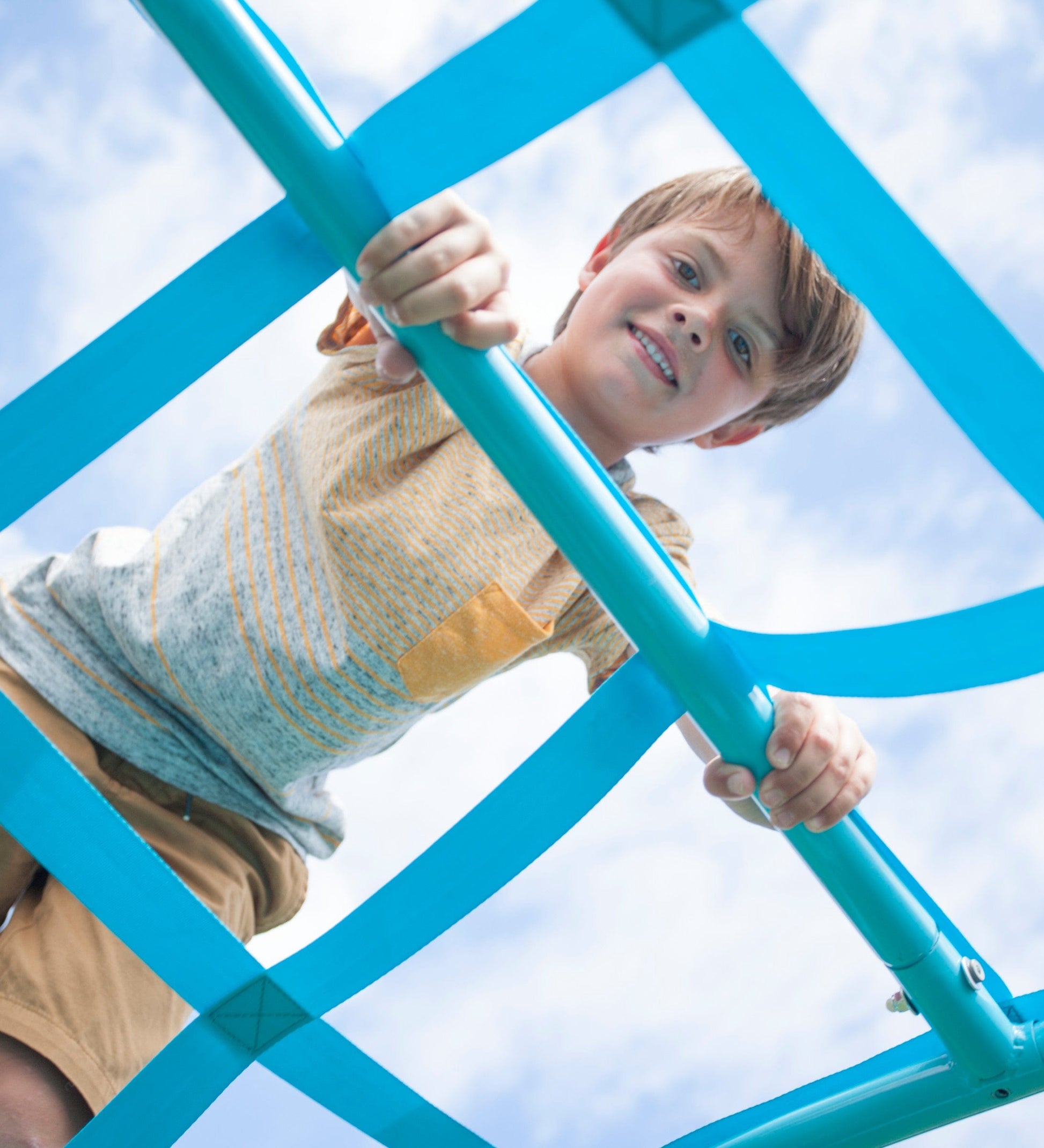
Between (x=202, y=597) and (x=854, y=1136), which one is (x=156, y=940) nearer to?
(x=202, y=597)

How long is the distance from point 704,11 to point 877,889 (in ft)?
1.30

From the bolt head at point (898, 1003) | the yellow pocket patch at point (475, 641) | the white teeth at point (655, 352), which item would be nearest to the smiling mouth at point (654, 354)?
the white teeth at point (655, 352)

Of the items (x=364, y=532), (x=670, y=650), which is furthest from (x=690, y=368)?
(x=670, y=650)

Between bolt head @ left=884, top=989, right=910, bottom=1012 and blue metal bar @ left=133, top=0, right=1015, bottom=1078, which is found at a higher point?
blue metal bar @ left=133, top=0, right=1015, bottom=1078

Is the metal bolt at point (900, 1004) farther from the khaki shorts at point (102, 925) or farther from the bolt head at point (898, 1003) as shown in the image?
the khaki shorts at point (102, 925)

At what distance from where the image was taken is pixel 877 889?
0.54 meters

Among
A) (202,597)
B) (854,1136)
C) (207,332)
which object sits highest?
(207,332)

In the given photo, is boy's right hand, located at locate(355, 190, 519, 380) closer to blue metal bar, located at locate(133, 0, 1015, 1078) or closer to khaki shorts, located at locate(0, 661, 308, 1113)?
blue metal bar, located at locate(133, 0, 1015, 1078)

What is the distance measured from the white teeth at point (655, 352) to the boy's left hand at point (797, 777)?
0.34 metres

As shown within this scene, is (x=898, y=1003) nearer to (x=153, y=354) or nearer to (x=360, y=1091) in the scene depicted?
(x=360, y=1091)

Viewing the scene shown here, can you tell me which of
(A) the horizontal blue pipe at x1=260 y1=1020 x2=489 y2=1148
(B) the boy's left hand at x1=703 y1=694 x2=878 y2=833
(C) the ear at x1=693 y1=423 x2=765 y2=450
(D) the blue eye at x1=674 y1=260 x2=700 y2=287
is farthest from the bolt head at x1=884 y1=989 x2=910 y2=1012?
(C) the ear at x1=693 y1=423 x2=765 y2=450

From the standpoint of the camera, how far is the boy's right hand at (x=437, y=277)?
0.43 meters

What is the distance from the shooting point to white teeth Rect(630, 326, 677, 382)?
84 centimetres

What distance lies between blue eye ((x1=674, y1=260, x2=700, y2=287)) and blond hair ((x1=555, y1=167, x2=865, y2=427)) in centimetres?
5
